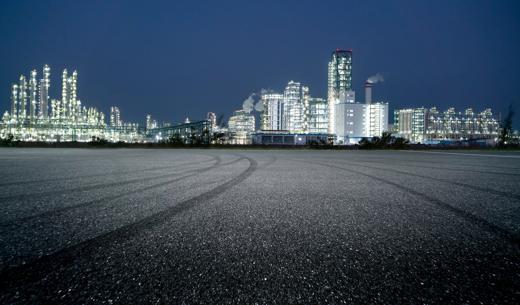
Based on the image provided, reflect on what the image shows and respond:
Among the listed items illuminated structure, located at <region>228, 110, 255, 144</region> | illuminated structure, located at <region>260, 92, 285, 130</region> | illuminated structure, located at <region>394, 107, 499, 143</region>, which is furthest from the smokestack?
illuminated structure, located at <region>228, 110, 255, 144</region>

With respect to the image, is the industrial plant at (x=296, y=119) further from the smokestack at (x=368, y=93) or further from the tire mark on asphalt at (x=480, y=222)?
the tire mark on asphalt at (x=480, y=222)

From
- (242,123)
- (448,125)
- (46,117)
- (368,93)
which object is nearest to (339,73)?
(368,93)

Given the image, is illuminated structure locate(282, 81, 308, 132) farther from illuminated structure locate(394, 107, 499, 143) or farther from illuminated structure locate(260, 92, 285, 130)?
illuminated structure locate(394, 107, 499, 143)

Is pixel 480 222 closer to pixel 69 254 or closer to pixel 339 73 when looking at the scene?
pixel 69 254

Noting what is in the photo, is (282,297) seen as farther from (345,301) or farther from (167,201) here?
(167,201)

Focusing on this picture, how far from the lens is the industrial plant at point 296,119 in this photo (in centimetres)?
11600

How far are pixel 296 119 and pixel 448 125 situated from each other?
3698 inches

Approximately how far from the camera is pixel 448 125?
16838 cm

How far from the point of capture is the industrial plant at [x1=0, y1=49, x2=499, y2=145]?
11600 centimetres

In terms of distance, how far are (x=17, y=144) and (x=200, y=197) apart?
4860 cm

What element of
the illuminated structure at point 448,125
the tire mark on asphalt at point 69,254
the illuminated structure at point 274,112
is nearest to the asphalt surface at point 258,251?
the tire mark on asphalt at point 69,254

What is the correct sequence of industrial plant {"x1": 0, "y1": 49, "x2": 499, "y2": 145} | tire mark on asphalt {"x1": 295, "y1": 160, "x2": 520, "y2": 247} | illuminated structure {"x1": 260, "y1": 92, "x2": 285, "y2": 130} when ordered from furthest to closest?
illuminated structure {"x1": 260, "y1": 92, "x2": 285, "y2": 130} → industrial plant {"x1": 0, "y1": 49, "x2": 499, "y2": 145} → tire mark on asphalt {"x1": 295, "y1": 160, "x2": 520, "y2": 247}

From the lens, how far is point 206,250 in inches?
89.6

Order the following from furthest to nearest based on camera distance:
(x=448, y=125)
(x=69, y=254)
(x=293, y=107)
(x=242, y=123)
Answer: (x=242, y=123) → (x=448, y=125) → (x=293, y=107) → (x=69, y=254)
